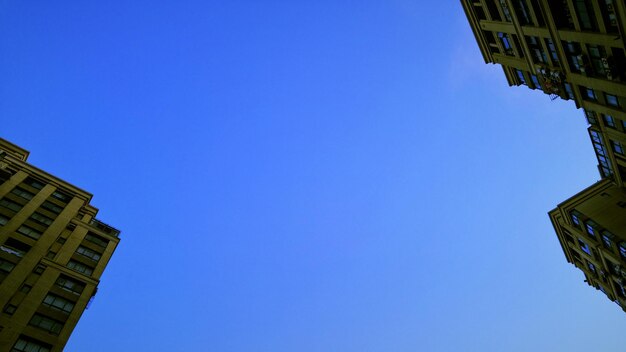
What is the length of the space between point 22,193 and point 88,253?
8966mm

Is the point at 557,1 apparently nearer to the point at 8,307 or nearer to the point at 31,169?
the point at 8,307

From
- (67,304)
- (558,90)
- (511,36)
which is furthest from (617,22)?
(67,304)

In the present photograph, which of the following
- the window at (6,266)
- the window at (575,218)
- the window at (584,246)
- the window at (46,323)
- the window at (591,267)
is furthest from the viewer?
the window at (591,267)

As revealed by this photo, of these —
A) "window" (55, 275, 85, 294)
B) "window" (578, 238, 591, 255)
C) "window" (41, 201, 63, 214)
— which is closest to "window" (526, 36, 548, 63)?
"window" (578, 238, 591, 255)

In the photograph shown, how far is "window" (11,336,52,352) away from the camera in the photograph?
3283 cm

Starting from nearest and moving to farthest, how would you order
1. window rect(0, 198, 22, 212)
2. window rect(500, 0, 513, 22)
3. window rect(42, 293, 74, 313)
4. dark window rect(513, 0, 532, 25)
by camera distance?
dark window rect(513, 0, 532, 25)
window rect(42, 293, 74, 313)
window rect(500, 0, 513, 22)
window rect(0, 198, 22, 212)

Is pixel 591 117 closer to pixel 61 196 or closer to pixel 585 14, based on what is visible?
pixel 585 14

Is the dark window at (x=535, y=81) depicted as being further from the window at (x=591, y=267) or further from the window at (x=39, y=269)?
the window at (x=39, y=269)

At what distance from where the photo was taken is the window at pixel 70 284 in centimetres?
3947

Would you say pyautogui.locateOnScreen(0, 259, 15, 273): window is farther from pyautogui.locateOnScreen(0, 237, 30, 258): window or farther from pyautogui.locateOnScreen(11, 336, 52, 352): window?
pyautogui.locateOnScreen(11, 336, 52, 352): window

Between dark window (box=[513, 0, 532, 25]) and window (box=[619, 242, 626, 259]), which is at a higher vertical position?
dark window (box=[513, 0, 532, 25])

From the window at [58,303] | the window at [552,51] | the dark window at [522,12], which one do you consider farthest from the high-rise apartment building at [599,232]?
the window at [58,303]

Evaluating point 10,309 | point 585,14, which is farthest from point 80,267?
point 585,14

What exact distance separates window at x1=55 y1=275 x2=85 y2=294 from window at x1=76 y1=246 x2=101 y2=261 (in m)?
4.67
